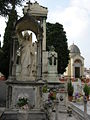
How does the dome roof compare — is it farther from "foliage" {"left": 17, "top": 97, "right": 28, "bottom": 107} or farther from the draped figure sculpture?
"foliage" {"left": 17, "top": 97, "right": 28, "bottom": 107}

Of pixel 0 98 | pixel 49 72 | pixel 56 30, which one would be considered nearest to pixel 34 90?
pixel 0 98

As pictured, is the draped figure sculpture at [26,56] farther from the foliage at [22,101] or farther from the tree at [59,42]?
the tree at [59,42]

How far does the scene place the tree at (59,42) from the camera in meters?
34.4

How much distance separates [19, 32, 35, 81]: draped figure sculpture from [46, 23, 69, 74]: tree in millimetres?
22947

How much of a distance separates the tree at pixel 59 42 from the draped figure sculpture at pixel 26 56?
22.9 m

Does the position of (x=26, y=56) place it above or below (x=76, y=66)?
below

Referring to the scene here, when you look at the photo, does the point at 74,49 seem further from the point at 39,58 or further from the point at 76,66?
the point at 39,58

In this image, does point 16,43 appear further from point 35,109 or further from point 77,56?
point 77,56

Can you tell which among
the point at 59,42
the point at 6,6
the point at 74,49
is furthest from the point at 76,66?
the point at 6,6

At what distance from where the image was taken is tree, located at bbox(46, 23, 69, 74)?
34.4m

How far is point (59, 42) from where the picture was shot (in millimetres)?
35906

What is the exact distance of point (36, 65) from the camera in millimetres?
11039

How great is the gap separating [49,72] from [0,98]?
6.97m

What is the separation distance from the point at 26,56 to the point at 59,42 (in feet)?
83.6
